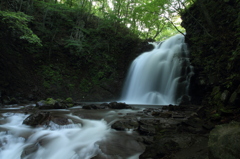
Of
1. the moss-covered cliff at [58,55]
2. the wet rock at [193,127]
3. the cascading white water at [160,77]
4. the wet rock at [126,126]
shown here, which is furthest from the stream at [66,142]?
the cascading white water at [160,77]

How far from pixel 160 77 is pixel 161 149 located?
10.1m

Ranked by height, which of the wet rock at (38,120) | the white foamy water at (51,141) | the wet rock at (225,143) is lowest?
the white foamy water at (51,141)

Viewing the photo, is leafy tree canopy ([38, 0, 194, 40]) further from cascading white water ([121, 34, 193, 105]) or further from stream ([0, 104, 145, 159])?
stream ([0, 104, 145, 159])

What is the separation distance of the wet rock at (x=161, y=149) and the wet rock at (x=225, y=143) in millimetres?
910

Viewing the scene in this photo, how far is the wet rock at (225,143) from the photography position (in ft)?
5.93

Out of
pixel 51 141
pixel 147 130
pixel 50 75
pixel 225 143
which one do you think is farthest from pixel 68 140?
pixel 50 75

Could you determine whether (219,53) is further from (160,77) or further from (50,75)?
(50,75)

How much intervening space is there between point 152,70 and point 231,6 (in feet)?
24.7

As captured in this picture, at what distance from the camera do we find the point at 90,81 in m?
14.3

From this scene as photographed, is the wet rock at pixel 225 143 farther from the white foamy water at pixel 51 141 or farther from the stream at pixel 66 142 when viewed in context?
the white foamy water at pixel 51 141

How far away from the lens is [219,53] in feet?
18.7

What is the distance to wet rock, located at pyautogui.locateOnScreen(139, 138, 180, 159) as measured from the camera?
2766mm

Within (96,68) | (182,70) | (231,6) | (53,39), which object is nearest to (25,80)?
(53,39)

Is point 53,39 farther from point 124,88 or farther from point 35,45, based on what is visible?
point 124,88
